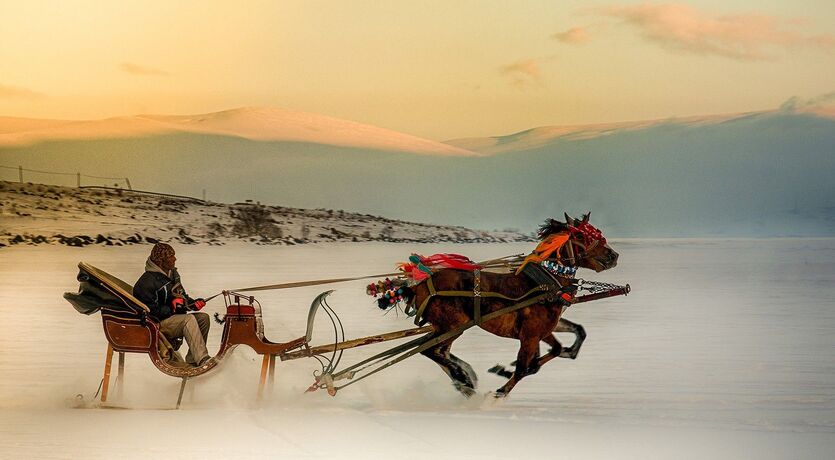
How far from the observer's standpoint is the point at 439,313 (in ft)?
18.6

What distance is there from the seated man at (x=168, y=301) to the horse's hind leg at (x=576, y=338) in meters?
1.95

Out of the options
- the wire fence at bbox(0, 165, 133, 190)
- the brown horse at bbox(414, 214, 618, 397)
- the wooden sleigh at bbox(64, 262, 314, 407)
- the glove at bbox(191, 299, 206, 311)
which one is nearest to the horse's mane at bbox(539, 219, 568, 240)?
the brown horse at bbox(414, 214, 618, 397)

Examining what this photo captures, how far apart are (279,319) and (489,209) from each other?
225 centimetres

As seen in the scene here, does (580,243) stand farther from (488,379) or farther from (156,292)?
(156,292)

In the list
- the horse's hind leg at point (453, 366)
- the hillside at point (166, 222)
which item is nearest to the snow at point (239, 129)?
the hillside at point (166, 222)

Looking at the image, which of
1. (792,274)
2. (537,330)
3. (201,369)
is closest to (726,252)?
(792,274)

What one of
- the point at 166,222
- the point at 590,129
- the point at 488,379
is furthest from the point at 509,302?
the point at 166,222

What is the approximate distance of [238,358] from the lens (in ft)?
21.0

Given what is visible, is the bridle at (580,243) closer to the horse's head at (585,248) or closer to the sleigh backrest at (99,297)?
the horse's head at (585,248)

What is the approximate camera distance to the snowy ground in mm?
5238

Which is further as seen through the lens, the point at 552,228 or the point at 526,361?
the point at 552,228

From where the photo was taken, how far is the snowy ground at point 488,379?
17.2 feet

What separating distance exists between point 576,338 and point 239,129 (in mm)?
5025

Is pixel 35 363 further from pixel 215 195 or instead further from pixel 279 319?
pixel 215 195
